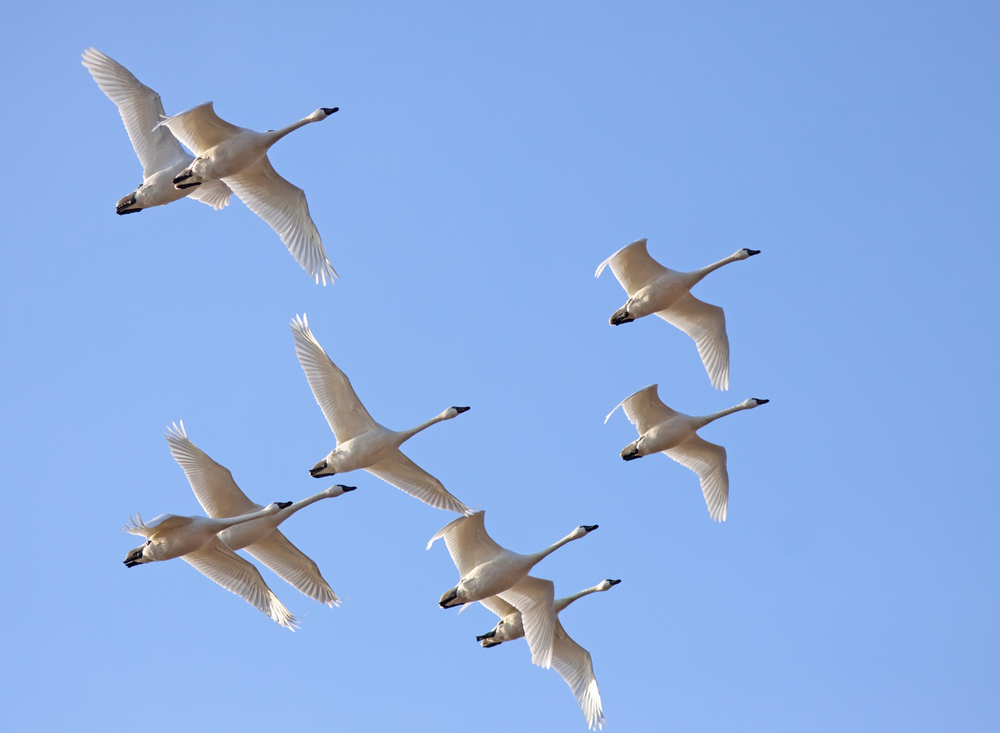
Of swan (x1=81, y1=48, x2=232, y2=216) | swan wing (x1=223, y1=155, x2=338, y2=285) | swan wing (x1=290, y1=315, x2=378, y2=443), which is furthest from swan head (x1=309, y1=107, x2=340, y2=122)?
swan wing (x1=290, y1=315, x2=378, y2=443)

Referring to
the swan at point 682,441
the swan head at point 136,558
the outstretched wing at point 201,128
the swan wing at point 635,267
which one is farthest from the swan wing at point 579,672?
the outstretched wing at point 201,128

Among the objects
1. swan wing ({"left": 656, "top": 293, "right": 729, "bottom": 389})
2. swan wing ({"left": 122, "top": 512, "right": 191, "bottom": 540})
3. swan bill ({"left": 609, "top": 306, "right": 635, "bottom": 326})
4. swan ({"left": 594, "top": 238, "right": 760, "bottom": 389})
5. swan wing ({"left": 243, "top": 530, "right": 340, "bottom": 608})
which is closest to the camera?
swan wing ({"left": 122, "top": 512, "right": 191, "bottom": 540})

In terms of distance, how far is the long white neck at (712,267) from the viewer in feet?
100

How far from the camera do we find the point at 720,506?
107 feet

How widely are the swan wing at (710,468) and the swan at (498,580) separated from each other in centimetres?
594

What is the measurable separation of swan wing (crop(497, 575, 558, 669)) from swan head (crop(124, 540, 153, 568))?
25.1ft

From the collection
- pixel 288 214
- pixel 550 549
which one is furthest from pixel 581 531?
pixel 288 214

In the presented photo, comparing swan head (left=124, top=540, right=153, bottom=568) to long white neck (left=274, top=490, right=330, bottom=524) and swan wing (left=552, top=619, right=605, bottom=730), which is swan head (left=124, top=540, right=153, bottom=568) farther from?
swan wing (left=552, top=619, right=605, bottom=730)

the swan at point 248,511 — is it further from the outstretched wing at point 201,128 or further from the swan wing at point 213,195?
the swan wing at point 213,195

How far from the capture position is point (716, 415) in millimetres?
31406

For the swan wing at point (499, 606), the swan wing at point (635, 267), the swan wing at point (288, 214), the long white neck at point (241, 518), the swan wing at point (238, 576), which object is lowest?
the swan wing at point (499, 606)

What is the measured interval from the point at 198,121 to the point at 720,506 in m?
16.1

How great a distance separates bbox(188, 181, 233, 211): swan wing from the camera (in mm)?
30875

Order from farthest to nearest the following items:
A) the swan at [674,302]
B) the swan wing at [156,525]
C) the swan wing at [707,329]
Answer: the swan wing at [707,329] → the swan at [674,302] → the swan wing at [156,525]
